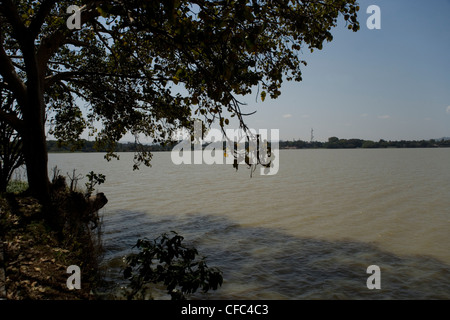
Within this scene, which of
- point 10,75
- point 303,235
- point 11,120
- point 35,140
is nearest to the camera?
point 10,75

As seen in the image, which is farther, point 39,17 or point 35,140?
point 35,140

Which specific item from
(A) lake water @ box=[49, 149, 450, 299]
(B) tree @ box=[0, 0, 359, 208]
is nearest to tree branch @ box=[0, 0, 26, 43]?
(B) tree @ box=[0, 0, 359, 208]

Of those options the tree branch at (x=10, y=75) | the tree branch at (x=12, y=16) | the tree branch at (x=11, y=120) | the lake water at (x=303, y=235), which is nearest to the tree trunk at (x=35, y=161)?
the tree branch at (x=11, y=120)

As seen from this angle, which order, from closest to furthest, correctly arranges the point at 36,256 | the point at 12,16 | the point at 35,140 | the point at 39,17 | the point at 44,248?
the point at 36,256 < the point at 44,248 < the point at 12,16 < the point at 39,17 < the point at 35,140

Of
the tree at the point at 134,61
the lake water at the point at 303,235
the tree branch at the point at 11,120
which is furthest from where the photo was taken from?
the lake water at the point at 303,235

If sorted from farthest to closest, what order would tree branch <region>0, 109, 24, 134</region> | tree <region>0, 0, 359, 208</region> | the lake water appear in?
the lake water, tree branch <region>0, 109, 24, 134</region>, tree <region>0, 0, 359, 208</region>

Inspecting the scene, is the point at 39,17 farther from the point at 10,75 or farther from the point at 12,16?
the point at 10,75

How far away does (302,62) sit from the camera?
9.17m

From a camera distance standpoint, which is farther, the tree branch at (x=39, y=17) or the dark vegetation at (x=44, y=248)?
the tree branch at (x=39, y=17)

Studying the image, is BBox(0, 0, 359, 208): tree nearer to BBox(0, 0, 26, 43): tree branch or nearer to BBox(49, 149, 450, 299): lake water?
BBox(0, 0, 26, 43): tree branch

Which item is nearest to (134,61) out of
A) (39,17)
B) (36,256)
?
(39,17)

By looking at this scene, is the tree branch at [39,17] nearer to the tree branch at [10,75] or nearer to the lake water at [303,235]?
the tree branch at [10,75]
